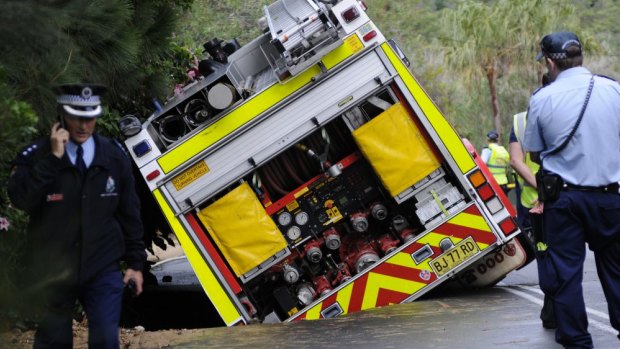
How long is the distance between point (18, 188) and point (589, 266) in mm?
9711

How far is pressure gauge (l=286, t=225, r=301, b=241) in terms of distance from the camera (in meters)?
10.1

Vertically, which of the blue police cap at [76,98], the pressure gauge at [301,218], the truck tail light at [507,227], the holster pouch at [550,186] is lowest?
the truck tail light at [507,227]

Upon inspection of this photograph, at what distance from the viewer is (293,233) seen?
10.1 metres

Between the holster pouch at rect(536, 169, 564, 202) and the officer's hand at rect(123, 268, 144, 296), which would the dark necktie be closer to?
the officer's hand at rect(123, 268, 144, 296)

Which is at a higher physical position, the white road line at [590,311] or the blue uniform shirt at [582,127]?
the blue uniform shirt at [582,127]

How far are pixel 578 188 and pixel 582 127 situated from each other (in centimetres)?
35

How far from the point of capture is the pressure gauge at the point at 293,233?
399 inches

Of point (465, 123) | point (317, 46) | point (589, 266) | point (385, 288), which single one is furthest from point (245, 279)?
point (465, 123)

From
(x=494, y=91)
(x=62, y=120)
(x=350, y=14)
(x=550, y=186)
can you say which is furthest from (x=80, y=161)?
(x=494, y=91)

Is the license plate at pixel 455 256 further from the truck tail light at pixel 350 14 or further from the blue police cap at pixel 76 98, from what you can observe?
the blue police cap at pixel 76 98

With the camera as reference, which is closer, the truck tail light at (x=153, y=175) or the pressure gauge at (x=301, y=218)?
the truck tail light at (x=153, y=175)

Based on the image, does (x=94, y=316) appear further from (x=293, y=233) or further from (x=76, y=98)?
(x=293, y=233)

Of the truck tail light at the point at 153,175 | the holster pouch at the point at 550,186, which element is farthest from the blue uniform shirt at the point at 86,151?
the truck tail light at the point at 153,175

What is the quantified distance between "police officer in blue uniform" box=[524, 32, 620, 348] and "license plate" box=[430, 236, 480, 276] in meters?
3.17
